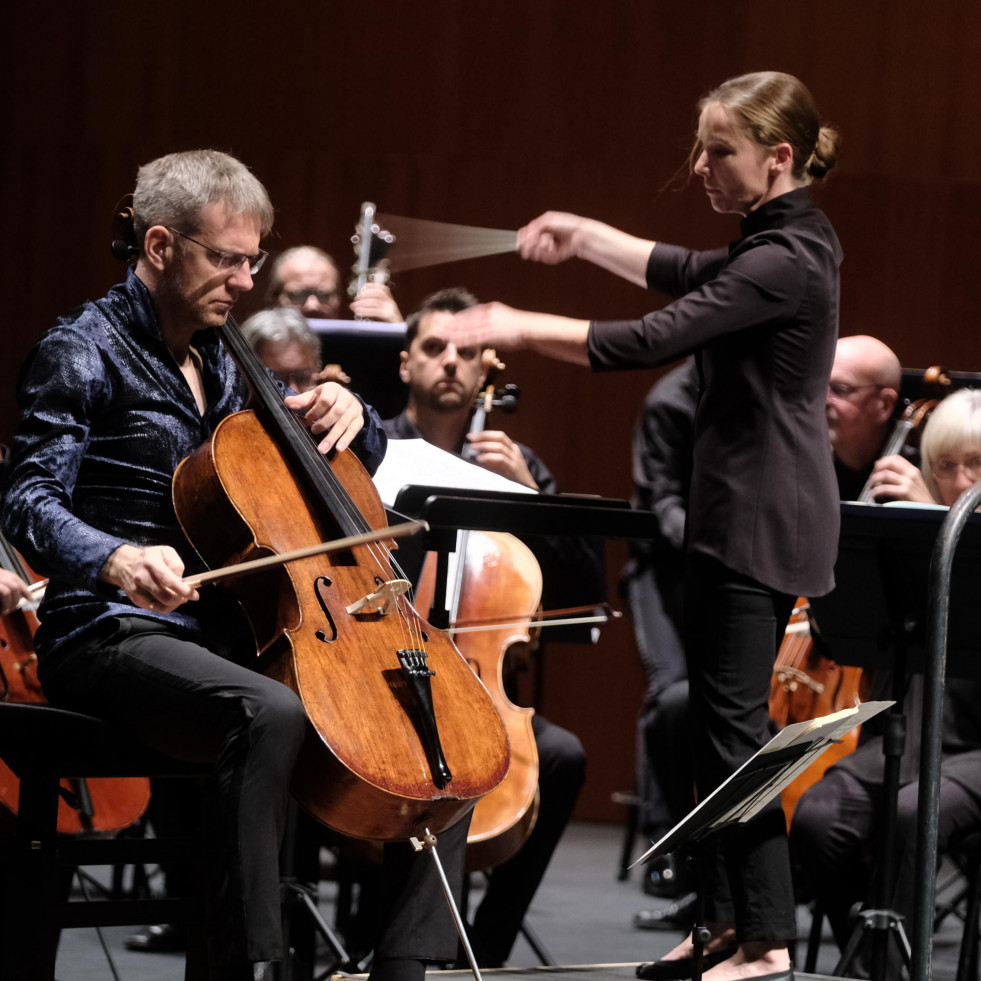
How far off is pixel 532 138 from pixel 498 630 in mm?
2764

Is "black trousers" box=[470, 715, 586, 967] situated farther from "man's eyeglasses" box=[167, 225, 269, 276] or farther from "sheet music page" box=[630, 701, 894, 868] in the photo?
"man's eyeglasses" box=[167, 225, 269, 276]

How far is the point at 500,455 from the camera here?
2.69m

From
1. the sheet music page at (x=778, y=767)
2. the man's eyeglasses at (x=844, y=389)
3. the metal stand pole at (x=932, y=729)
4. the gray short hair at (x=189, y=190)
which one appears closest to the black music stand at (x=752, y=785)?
the sheet music page at (x=778, y=767)

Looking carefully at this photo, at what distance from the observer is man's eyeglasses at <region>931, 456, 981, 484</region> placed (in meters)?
2.87

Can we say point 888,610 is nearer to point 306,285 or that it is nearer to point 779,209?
point 779,209

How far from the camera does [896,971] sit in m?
2.46

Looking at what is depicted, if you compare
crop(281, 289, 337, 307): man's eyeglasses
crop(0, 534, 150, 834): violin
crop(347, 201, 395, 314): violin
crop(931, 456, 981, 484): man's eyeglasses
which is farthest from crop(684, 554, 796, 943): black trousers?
crop(281, 289, 337, 307): man's eyeglasses

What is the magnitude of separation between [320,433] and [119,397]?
11.5 inches

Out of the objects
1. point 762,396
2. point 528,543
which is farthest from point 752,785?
point 528,543

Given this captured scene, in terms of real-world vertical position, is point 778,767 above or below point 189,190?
below

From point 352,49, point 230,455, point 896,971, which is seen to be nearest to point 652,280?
point 230,455

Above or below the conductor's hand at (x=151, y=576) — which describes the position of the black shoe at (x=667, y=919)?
below

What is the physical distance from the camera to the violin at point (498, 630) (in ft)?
8.36

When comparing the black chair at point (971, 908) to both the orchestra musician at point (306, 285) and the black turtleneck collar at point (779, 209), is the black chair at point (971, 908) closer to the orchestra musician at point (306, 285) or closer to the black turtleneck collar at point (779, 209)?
the black turtleneck collar at point (779, 209)
